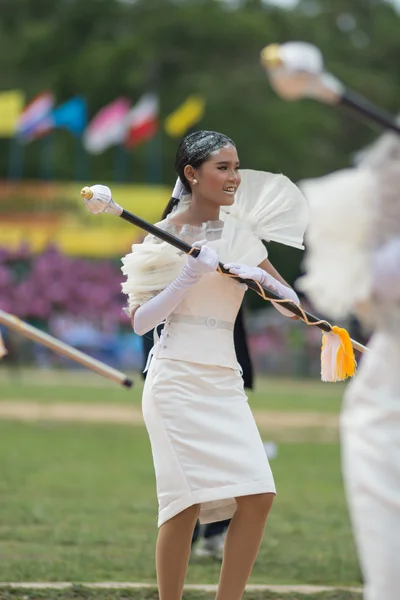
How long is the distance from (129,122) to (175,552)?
156 ft

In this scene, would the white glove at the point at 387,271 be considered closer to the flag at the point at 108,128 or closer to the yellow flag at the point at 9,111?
the flag at the point at 108,128

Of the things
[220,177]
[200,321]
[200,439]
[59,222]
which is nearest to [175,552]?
[200,439]

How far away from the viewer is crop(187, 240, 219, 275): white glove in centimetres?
552

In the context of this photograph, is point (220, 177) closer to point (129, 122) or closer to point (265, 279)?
point (265, 279)

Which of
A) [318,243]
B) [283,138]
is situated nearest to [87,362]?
[318,243]

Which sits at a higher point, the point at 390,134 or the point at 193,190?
the point at 390,134

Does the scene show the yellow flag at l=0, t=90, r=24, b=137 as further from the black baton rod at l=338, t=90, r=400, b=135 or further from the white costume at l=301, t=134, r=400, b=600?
the black baton rod at l=338, t=90, r=400, b=135

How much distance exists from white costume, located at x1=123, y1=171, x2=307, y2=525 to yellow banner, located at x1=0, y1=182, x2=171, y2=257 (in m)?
45.1

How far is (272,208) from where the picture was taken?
6.19 m

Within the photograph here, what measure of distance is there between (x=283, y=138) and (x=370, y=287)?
5018 centimetres

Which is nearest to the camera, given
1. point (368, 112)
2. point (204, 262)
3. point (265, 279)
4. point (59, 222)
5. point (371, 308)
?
point (368, 112)

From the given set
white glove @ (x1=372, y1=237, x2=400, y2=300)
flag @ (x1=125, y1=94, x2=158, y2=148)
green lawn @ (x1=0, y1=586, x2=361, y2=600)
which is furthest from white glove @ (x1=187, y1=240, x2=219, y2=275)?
flag @ (x1=125, y1=94, x2=158, y2=148)

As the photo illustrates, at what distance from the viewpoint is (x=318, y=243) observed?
4.24m

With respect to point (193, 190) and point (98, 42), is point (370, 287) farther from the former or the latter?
point (98, 42)
